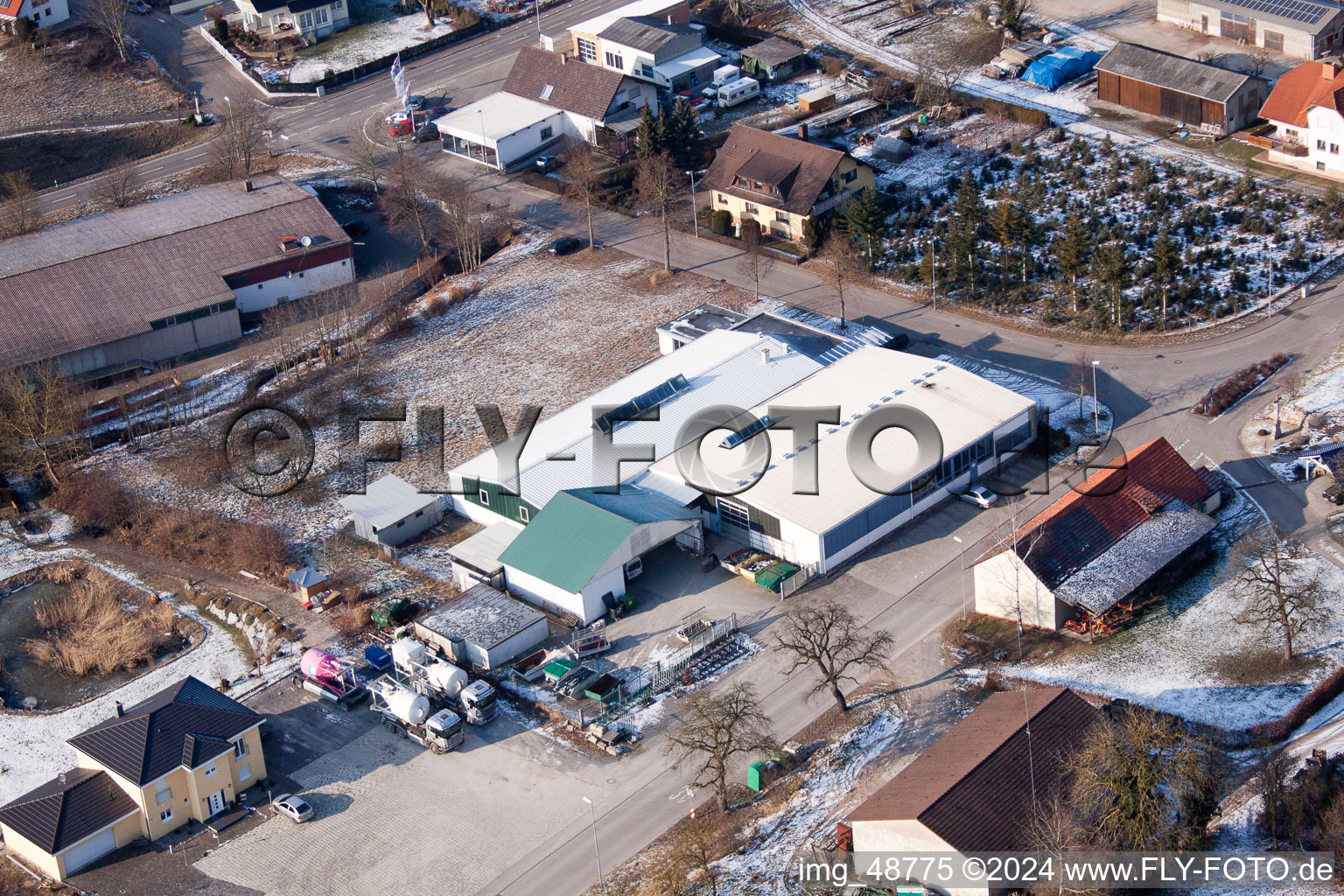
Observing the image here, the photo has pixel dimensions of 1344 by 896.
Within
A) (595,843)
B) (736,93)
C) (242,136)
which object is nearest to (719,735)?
(595,843)

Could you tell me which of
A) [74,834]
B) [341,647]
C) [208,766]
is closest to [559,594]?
[341,647]

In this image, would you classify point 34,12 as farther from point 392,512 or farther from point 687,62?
point 392,512

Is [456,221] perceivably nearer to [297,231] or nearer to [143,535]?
[297,231]

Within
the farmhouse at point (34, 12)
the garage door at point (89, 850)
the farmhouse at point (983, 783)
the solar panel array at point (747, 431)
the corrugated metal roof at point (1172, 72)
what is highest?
the farmhouse at point (34, 12)

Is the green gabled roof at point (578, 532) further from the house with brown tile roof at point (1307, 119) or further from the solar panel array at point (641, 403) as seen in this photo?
the house with brown tile roof at point (1307, 119)

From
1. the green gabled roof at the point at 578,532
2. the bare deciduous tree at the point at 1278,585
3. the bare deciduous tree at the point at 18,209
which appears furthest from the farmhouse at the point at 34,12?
the bare deciduous tree at the point at 1278,585

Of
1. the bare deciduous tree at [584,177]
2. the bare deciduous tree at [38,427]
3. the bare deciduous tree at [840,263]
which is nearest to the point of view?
the bare deciduous tree at [38,427]
